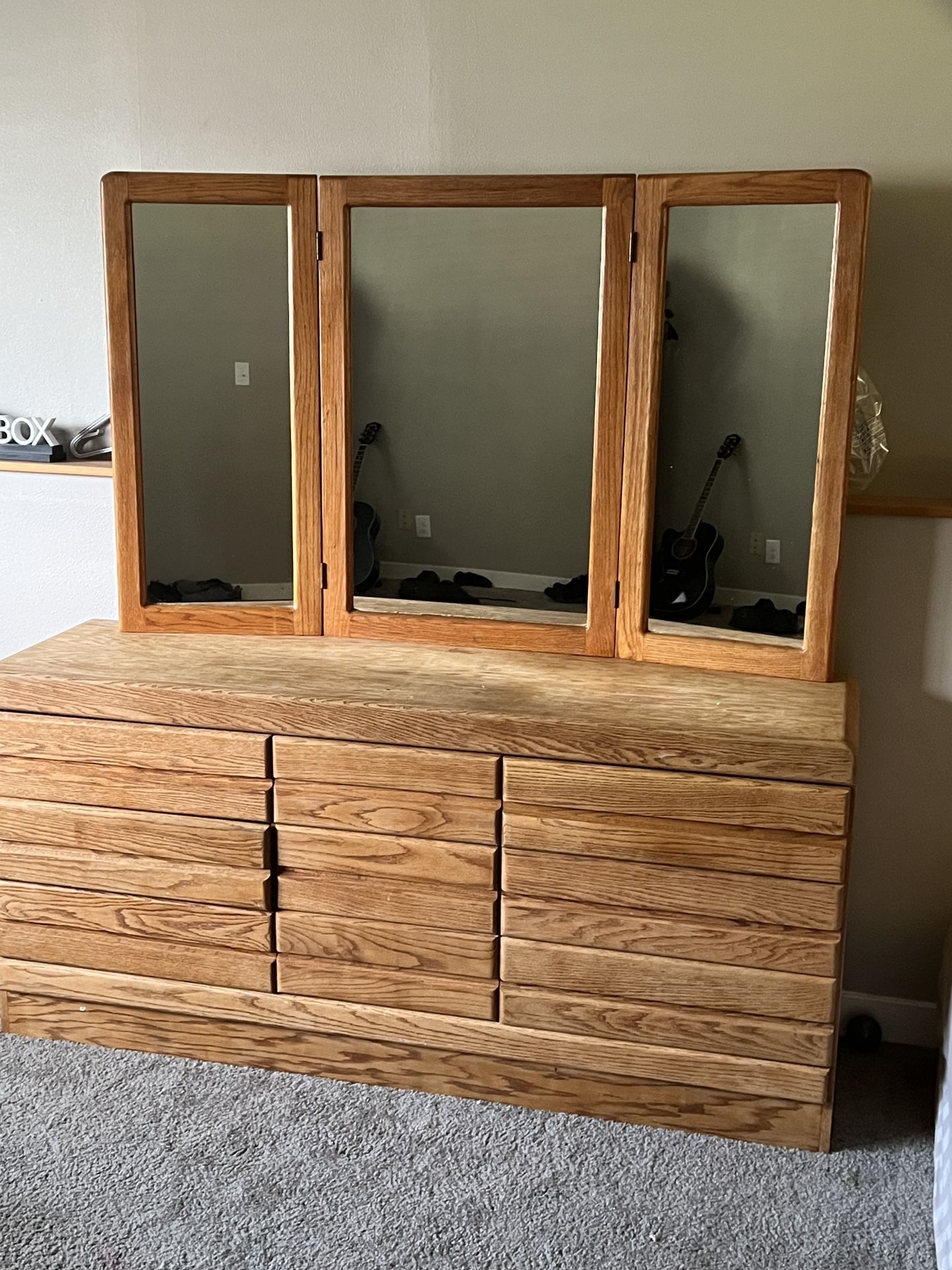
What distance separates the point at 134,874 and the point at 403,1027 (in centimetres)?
51

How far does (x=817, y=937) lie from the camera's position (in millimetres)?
1763

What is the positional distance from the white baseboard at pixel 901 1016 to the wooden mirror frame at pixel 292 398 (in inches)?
47.4

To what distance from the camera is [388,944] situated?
1.92 m

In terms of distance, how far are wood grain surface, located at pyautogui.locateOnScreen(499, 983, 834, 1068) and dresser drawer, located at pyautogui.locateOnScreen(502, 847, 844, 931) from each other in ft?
0.53

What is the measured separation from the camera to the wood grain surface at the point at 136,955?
2.00m

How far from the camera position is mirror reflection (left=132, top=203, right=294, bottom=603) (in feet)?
6.78

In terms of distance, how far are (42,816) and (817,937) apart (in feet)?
4.12

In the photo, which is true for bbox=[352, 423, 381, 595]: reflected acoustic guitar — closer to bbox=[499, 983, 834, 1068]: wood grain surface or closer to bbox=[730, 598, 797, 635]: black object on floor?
bbox=[730, 598, 797, 635]: black object on floor

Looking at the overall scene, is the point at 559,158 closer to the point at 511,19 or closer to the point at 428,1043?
the point at 511,19

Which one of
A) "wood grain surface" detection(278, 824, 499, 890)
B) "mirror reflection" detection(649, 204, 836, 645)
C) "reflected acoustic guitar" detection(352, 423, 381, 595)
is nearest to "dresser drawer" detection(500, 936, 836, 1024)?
"wood grain surface" detection(278, 824, 499, 890)

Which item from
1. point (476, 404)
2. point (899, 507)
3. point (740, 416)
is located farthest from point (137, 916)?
point (899, 507)

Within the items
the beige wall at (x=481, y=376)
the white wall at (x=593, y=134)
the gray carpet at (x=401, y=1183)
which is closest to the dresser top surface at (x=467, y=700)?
the beige wall at (x=481, y=376)

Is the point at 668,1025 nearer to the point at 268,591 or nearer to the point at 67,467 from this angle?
the point at 268,591

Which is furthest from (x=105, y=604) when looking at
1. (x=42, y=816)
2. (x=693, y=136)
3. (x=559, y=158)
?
(x=693, y=136)
